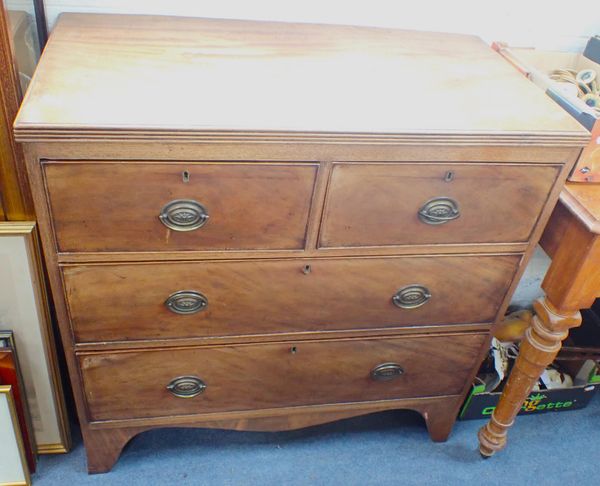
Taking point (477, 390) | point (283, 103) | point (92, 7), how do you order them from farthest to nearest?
point (477, 390), point (92, 7), point (283, 103)

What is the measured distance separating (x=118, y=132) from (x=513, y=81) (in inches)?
31.6

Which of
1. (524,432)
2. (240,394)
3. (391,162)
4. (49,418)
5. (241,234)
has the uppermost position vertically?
(391,162)

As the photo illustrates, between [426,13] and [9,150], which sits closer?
[9,150]

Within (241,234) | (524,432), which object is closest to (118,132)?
(241,234)

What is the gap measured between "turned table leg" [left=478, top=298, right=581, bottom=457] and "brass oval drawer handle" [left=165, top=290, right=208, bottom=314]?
723 millimetres

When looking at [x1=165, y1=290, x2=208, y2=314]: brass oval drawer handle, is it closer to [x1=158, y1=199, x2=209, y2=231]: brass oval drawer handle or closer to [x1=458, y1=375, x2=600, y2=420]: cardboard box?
[x1=158, y1=199, x2=209, y2=231]: brass oval drawer handle

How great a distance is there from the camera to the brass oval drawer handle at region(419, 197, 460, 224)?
1129 millimetres

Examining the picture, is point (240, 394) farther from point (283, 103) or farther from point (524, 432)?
point (524, 432)

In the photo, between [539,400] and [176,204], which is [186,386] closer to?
[176,204]

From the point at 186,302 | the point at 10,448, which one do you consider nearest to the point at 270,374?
the point at 186,302

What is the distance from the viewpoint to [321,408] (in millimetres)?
1476

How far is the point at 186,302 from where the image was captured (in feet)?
3.89

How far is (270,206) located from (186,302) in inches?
10.8

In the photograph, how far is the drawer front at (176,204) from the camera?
99 centimetres
